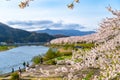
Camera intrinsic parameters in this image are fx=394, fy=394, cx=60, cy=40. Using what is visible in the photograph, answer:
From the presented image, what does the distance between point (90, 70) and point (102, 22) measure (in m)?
1.20

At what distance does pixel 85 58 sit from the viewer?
660 centimetres

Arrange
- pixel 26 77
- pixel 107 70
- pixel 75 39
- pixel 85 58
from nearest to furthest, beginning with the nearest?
pixel 107 70 < pixel 85 58 < pixel 26 77 < pixel 75 39

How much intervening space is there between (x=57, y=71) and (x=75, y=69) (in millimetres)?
295

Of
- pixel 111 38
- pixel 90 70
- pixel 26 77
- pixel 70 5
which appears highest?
pixel 70 5

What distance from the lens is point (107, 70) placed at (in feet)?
20.1

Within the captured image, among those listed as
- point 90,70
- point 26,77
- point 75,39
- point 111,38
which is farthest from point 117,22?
point 75,39

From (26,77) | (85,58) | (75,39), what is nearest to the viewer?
(85,58)

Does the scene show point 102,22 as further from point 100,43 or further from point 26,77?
point 26,77

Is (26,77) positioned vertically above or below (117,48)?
below

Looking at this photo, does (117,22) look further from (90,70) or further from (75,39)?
(75,39)

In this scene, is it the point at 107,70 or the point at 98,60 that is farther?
Result: the point at 98,60

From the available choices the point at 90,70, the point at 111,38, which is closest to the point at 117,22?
the point at 111,38

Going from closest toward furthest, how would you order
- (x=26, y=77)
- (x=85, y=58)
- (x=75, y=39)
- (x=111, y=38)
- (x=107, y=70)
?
1. (x=107, y=70)
2. (x=85, y=58)
3. (x=111, y=38)
4. (x=26, y=77)
5. (x=75, y=39)

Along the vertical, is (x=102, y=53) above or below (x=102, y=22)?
below
